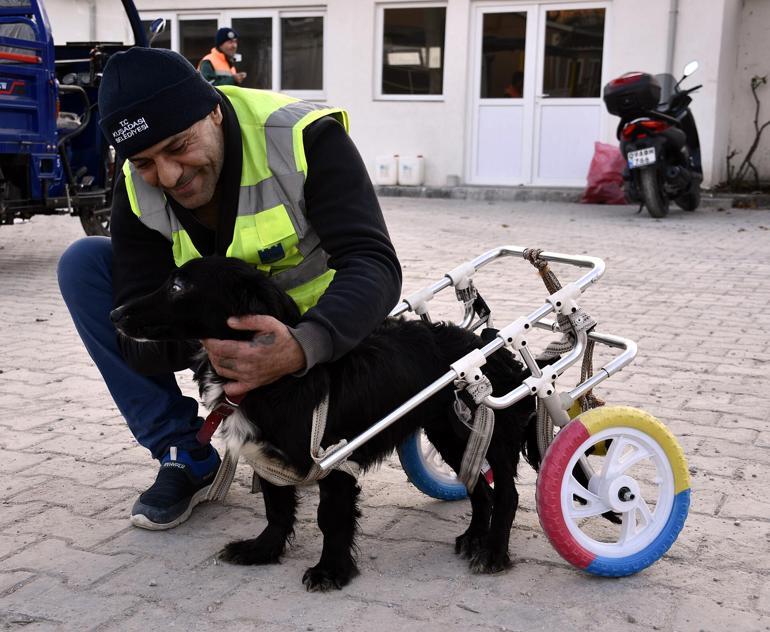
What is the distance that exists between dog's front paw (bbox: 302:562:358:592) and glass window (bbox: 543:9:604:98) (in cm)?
1264

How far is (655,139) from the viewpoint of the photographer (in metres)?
10.8

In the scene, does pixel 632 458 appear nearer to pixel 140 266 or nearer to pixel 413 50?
pixel 140 266

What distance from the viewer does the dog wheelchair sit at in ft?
8.00

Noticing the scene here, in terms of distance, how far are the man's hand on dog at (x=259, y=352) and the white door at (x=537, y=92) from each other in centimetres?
1255

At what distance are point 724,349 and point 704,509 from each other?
7.82 ft

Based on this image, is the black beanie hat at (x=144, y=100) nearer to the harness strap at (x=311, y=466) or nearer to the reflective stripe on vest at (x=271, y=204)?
the reflective stripe on vest at (x=271, y=204)

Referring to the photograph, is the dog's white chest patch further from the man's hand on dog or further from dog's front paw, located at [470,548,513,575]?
dog's front paw, located at [470,548,513,575]

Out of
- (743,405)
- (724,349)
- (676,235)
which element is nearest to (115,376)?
(743,405)

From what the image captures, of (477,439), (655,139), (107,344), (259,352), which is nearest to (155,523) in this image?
(107,344)

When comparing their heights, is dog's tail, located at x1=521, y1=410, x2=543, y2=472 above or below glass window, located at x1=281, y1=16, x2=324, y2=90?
below

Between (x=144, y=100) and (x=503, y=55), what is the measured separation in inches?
509

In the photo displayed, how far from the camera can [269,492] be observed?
106 inches

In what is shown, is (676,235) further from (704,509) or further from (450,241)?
(704,509)

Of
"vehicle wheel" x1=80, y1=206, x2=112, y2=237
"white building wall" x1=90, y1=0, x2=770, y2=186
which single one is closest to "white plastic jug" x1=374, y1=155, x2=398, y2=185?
"white building wall" x1=90, y1=0, x2=770, y2=186
